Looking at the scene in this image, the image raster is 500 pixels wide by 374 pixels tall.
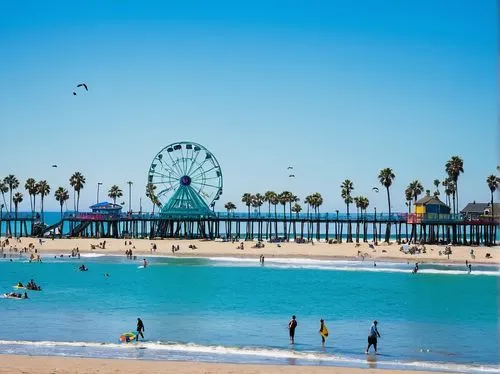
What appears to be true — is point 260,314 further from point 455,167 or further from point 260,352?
point 455,167

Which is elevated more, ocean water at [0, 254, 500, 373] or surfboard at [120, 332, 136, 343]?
surfboard at [120, 332, 136, 343]

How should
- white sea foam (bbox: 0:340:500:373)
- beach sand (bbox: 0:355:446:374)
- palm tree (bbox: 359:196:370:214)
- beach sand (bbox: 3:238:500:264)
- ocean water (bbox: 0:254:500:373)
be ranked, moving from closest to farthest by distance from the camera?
beach sand (bbox: 0:355:446:374), white sea foam (bbox: 0:340:500:373), ocean water (bbox: 0:254:500:373), beach sand (bbox: 3:238:500:264), palm tree (bbox: 359:196:370:214)

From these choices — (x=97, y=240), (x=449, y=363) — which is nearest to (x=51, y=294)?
(x=449, y=363)

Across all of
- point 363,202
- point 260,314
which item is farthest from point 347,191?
point 260,314

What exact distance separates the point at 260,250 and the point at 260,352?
56.9m

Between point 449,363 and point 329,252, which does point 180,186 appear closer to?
point 329,252

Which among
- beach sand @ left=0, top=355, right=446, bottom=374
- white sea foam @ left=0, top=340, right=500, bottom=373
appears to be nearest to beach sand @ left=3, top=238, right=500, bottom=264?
white sea foam @ left=0, top=340, right=500, bottom=373

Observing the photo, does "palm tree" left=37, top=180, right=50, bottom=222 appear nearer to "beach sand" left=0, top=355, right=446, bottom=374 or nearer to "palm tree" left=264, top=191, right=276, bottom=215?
"palm tree" left=264, top=191, right=276, bottom=215

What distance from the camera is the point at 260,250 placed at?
80.6 metres

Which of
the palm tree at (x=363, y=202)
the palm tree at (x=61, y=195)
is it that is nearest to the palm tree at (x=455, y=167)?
the palm tree at (x=363, y=202)

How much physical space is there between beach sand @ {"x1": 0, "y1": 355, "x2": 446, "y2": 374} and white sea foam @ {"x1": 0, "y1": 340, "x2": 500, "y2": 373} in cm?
141

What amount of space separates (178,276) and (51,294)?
1474cm

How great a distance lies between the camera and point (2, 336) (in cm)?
2620

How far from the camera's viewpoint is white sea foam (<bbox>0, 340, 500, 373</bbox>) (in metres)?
21.9
